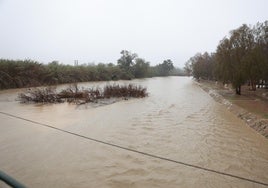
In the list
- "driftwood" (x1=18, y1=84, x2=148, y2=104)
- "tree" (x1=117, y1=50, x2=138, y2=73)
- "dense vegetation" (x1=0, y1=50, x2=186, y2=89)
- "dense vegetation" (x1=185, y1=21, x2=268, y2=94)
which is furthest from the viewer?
"tree" (x1=117, y1=50, x2=138, y2=73)

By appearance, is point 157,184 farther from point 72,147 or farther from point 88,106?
point 88,106

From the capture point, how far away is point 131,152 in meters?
6.35

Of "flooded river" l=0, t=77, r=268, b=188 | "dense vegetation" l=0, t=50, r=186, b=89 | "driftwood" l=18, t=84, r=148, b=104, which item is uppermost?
"dense vegetation" l=0, t=50, r=186, b=89

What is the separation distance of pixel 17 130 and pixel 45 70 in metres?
22.8

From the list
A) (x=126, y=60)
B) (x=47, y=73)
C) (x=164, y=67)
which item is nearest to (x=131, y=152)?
(x=47, y=73)

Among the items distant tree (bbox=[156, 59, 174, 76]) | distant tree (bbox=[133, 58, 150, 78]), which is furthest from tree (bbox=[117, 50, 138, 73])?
distant tree (bbox=[156, 59, 174, 76])

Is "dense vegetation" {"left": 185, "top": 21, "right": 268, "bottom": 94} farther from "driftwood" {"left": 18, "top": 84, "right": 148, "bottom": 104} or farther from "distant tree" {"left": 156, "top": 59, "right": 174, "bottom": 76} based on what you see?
"distant tree" {"left": 156, "top": 59, "right": 174, "bottom": 76}

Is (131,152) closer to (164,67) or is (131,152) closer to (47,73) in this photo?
(47,73)

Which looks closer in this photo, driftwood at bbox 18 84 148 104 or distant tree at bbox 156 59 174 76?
driftwood at bbox 18 84 148 104

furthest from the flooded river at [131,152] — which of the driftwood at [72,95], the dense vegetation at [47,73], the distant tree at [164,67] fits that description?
the distant tree at [164,67]

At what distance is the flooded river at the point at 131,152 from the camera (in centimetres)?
488

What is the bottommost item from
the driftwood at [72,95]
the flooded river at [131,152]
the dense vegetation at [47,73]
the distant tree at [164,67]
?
the flooded river at [131,152]

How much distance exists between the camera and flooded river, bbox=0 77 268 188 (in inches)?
192

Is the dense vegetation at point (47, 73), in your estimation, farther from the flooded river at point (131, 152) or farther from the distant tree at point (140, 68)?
the flooded river at point (131, 152)
